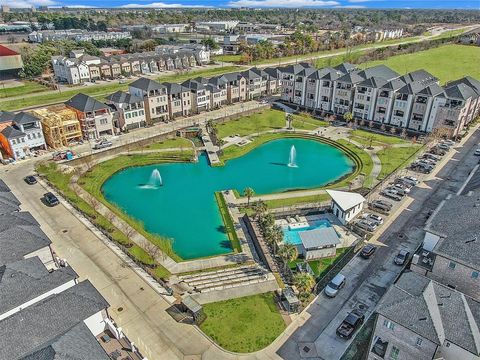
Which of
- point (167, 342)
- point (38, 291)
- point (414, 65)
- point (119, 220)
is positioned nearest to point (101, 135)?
point (119, 220)

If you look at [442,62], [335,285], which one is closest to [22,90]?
[335,285]

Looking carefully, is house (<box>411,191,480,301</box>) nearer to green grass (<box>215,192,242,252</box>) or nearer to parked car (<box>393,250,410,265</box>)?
parked car (<box>393,250,410,265</box>)

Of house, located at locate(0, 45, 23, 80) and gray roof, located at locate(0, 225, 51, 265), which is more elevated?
house, located at locate(0, 45, 23, 80)

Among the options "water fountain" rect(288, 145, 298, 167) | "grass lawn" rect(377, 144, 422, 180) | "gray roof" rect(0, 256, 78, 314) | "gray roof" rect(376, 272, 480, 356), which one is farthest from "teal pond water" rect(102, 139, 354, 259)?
"gray roof" rect(376, 272, 480, 356)

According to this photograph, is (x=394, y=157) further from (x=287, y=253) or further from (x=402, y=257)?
(x=287, y=253)

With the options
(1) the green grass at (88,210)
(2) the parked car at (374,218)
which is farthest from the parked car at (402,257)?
(1) the green grass at (88,210)

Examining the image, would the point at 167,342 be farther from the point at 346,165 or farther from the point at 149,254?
the point at 346,165
